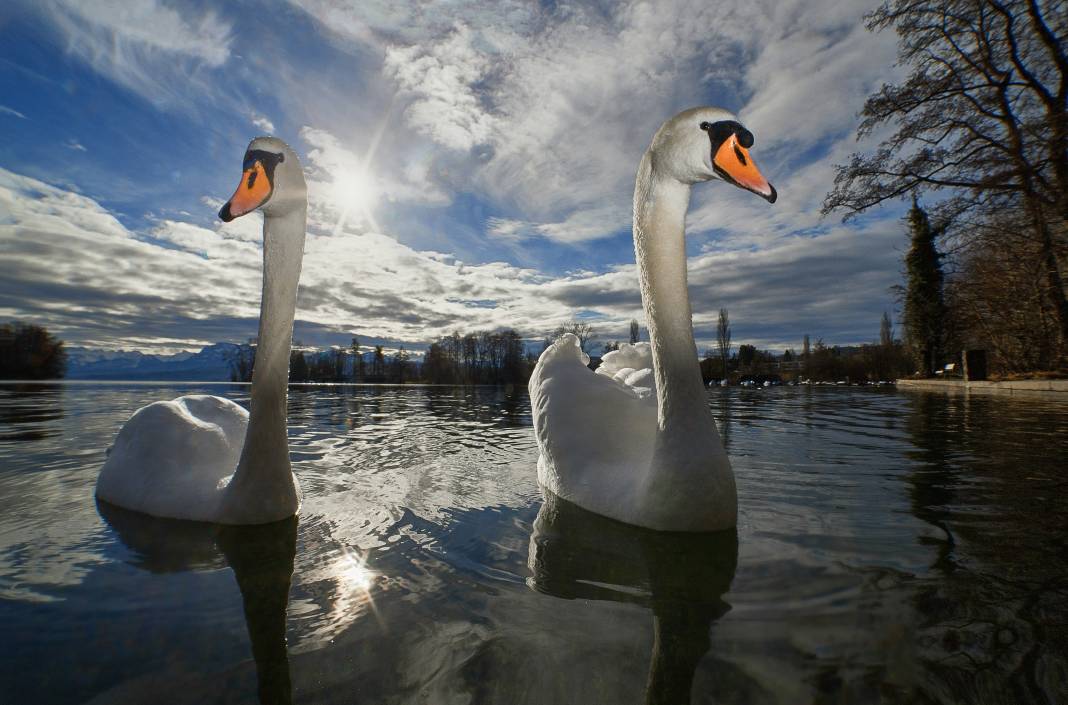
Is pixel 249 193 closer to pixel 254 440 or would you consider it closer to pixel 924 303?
pixel 254 440

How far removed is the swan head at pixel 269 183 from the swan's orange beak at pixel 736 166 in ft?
8.47

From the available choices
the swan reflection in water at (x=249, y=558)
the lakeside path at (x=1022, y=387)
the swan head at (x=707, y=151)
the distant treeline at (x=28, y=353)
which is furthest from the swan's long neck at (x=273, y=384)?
the distant treeline at (x=28, y=353)

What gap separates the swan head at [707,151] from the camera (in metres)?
2.74

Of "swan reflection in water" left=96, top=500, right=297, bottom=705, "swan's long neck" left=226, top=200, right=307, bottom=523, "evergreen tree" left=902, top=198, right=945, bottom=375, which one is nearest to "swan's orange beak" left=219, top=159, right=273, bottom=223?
"swan's long neck" left=226, top=200, right=307, bottom=523

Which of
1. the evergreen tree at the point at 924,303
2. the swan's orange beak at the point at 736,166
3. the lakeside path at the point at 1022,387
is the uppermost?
the evergreen tree at the point at 924,303

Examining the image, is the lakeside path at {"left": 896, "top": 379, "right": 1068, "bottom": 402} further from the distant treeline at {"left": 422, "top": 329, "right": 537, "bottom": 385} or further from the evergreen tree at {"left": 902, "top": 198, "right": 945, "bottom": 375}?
the distant treeline at {"left": 422, "top": 329, "right": 537, "bottom": 385}

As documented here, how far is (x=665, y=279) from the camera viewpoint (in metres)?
3.12

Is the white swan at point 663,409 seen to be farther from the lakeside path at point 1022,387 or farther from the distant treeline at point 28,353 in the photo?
the distant treeline at point 28,353

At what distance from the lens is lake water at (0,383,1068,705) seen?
145 cm

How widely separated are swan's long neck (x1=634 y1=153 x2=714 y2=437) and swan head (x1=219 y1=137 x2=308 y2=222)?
222cm

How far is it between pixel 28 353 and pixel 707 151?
74479 mm

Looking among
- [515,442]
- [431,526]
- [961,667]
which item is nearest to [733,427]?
[515,442]

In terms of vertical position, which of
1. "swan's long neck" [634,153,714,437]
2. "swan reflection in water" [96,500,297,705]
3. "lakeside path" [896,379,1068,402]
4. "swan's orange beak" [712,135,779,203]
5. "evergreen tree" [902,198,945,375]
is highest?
"evergreen tree" [902,198,945,375]

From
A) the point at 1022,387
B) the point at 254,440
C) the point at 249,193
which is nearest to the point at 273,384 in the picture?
the point at 254,440
